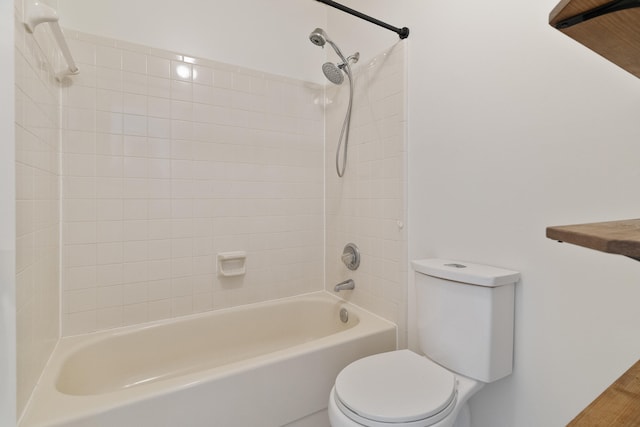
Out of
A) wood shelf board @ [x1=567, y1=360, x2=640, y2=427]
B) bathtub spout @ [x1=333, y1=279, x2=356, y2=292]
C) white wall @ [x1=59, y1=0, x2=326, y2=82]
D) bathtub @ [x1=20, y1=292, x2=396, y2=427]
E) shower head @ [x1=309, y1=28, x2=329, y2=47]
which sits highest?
white wall @ [x1=59, y1=0, x2=326, y2=82]

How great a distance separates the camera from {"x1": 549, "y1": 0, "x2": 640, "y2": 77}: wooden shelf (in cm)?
45

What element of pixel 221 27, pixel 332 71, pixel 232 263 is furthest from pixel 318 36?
pixel 232 263

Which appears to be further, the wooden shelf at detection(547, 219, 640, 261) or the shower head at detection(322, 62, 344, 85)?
the shower head at detection(322, 62, 344, 85)

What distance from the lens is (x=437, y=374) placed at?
1.12 m

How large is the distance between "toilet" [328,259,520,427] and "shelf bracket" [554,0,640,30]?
2.59ft

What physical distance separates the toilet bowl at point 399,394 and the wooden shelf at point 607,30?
38.7 inches

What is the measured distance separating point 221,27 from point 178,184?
0.97 m

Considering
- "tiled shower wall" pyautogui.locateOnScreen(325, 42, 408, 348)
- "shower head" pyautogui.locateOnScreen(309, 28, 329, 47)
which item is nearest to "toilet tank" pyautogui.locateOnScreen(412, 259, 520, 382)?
"tiled shower wall" pyautogui.locateOnScreen(325, 42, 408, 348)

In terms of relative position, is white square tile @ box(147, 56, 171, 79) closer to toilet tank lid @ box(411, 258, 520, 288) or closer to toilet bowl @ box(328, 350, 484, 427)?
toilet tank lid @ box(411, 258, 520, 288)

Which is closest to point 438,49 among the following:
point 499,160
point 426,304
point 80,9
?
point 499,160

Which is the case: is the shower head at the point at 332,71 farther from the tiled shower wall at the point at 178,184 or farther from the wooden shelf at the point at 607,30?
the wooden shelf at the point at 607,30

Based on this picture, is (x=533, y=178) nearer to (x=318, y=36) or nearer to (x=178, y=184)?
(x=318, y=36)

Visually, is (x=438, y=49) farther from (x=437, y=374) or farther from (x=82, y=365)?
(x=82, y=365)

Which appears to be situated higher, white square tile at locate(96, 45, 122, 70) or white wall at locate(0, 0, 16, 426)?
white square tile at locate(96, 45, 122, 70)
